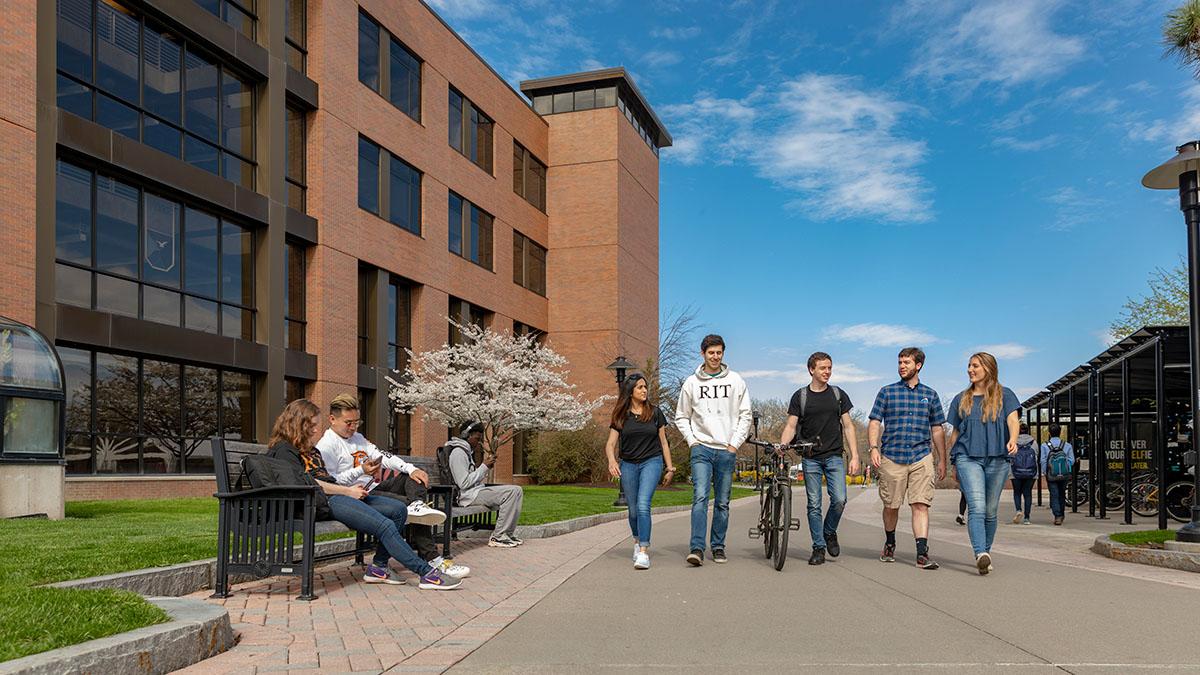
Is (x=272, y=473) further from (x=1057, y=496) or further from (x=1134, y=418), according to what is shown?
(x=1134, y=418)

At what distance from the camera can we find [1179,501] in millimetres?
18391

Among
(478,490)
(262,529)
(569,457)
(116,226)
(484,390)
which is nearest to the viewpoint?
(262,529)

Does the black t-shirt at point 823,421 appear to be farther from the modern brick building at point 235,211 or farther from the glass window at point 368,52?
the glass window at point 368,52

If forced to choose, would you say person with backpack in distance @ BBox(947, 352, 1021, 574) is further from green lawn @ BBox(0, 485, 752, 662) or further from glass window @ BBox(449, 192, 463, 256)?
glass window @ BBox(449, 192, 463, 256)

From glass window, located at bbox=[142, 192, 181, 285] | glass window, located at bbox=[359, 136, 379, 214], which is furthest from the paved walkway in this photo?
glass window, located at bbox=[359, 136, 379, 214]

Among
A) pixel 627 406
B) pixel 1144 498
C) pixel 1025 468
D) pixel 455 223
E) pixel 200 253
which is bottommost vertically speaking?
pixel 1144 498

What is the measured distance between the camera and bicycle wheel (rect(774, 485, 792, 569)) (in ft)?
29.0

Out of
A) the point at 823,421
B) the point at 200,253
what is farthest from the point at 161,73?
the point at 823,421

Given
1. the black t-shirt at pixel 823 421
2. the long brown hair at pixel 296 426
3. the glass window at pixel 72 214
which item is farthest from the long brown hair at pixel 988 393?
the glass window at pixel 72 214

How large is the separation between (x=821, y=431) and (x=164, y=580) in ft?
18.7

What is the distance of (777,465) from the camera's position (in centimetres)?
938

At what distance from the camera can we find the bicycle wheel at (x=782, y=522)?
885 centimetres

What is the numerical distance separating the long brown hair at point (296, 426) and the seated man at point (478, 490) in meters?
2.96

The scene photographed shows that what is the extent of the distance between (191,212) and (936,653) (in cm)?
2052
